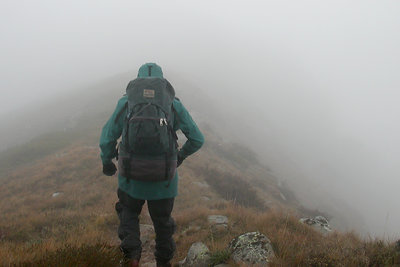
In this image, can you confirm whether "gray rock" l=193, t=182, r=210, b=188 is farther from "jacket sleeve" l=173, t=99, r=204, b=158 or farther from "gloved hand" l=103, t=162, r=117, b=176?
"gloved hand" l=103, t=162, r=117, b=176

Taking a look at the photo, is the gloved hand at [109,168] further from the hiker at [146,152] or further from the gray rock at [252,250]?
the gray rock at [252,250]

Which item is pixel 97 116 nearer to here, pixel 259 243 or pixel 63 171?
pixel 63 171

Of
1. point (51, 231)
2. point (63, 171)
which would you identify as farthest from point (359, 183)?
point (51, 231)

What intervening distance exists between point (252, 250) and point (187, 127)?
192 cm

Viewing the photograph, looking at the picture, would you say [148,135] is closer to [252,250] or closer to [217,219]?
[252,250]

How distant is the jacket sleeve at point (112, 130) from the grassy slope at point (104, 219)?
1.15 m

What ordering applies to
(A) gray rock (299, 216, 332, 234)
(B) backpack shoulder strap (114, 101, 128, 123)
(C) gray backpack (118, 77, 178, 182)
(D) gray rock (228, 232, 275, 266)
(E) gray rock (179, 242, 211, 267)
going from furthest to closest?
(A) gray rock (299, 216, 332, 234)
(E) gray rock (179, 242, 211, 267)
(D) gray rock (228, 232, 275, 266)
(B) backpack shoulder strap (114, 101, 128, 123)
(C) gray backpack (118, 77, 178, 182)

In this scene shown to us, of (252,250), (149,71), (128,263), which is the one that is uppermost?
(149,71)

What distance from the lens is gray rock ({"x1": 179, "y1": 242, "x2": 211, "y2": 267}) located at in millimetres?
3790

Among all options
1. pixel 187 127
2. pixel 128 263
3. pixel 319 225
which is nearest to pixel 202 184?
pixel 319 225

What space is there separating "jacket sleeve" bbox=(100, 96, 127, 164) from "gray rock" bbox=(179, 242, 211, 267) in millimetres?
1901

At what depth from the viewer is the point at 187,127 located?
3596mm

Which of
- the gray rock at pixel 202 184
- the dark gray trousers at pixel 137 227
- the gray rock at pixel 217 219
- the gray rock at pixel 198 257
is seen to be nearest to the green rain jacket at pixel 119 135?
the dark gray trousers at pixel 137 227

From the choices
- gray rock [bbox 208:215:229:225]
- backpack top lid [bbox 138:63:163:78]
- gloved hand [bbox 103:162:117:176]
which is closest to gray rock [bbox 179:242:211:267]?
gloved hand [bbox 103:162:117:176]
